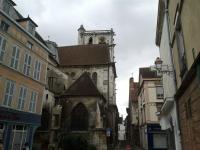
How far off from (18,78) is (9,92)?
1333mm

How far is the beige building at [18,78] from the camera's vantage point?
14117mm

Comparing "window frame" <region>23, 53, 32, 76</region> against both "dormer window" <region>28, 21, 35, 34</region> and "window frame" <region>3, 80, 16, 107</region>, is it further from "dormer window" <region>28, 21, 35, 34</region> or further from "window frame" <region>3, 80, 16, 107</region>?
"dormer window" <region>28, 21, 35, 34</region>

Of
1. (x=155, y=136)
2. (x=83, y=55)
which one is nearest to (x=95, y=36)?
(x=83, y=55)

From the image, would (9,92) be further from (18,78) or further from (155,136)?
(155,136)

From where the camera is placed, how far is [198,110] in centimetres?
496

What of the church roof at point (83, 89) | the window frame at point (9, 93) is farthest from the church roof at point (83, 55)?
the window frame at point (9, 93)

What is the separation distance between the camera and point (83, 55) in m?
35.5

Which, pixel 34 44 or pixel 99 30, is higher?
pixel 99 30

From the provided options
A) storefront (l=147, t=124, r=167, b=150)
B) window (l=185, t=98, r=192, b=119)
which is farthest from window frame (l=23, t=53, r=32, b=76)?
storefront (l=147, t=124, r=167, b=150)

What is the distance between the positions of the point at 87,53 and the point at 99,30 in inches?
470

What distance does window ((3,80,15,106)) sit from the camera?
1425cm

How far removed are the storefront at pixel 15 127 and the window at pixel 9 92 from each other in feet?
1.54

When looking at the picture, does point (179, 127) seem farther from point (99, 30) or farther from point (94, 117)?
point (99, 30)

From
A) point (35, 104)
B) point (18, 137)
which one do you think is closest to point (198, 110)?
point (18, 137)
